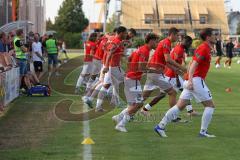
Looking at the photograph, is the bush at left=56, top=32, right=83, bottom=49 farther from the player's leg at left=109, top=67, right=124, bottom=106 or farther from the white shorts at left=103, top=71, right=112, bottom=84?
the white shorts at left=103, top=71, right=112, bottom=84

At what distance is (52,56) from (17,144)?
1719 cm

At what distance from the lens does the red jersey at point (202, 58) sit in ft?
36.0

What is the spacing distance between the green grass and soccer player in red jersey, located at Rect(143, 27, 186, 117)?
2.54ft

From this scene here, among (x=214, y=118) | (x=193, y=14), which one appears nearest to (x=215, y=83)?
(x=214, y=118)

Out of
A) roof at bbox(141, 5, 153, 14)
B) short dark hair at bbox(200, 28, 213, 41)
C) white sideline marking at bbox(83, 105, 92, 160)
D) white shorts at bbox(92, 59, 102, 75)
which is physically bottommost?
white sideline marking at bbox(83, 105, 92, 160)

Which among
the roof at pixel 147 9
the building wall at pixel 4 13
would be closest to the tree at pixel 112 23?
the roof at pixel 147 9

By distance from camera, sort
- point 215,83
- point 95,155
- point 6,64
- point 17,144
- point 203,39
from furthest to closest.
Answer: point 215,83
point 6,64
point 203,39
point 17,144
point 95,155

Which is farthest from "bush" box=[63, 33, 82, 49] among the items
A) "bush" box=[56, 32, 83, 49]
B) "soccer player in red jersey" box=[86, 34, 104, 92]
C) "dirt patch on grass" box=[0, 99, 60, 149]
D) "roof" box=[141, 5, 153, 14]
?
"dirt patch on grass" box=[0, 99, 60, 149]

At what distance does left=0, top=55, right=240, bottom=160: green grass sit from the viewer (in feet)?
31.0

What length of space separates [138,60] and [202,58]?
1899 millimetres

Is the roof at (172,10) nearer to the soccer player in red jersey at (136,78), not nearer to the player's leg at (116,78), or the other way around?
the player's leg at (116,78)

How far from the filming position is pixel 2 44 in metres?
16.8

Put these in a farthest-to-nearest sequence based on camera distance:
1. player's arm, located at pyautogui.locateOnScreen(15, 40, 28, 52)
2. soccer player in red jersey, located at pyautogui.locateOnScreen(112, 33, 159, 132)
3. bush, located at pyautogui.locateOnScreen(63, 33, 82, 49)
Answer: bush, located at pyautogui.locateOnScreen(63, 33, 82, 49) < player's arm, located at pyautogui.locateOnScreen(15, 40, 28, 52) < soccer player in red jersey, located at pyautogui.locateOnScreen(112, 33, 159, 132)

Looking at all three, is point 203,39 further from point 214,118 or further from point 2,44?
point 2,44
